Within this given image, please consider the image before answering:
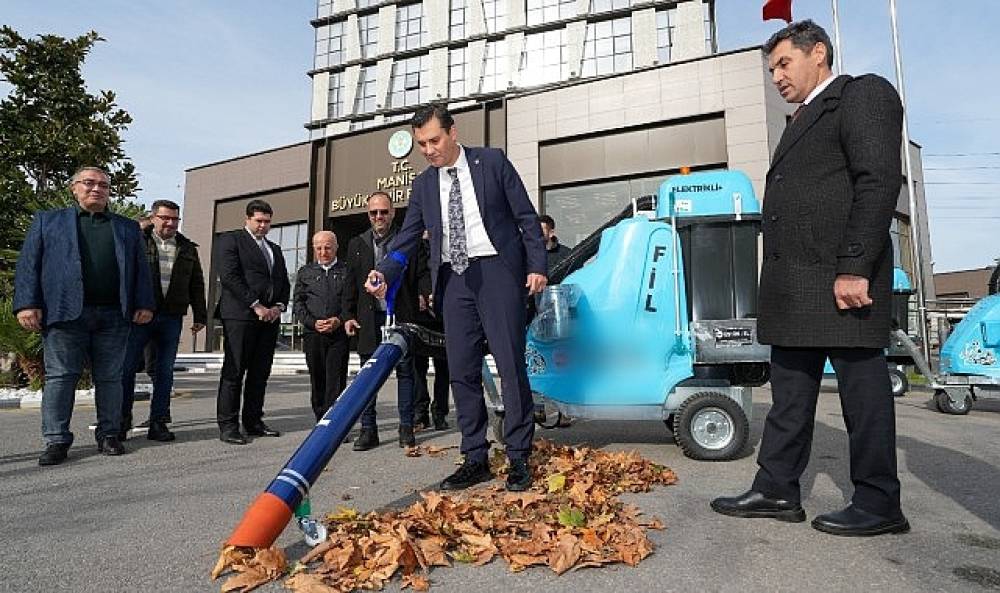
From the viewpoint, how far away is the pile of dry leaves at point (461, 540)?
1.91 m

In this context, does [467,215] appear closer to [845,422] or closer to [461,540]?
[461,540]

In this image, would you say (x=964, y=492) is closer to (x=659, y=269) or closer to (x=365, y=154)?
(x=659, y=269)

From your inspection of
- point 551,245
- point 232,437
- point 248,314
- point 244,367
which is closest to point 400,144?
point 551,245

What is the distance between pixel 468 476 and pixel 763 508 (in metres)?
1.43

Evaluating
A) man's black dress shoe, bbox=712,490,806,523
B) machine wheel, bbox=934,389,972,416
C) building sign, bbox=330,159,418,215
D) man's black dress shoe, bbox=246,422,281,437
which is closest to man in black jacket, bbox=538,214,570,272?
man's black dress shoe, bbox=246,422,281,437

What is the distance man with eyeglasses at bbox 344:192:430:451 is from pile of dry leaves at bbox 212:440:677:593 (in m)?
1.76

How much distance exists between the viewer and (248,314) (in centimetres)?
491

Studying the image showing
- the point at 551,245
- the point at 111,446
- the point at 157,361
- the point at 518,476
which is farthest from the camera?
the point at 551,245

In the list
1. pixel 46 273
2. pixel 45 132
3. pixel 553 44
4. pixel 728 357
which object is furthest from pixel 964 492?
pixel 553 44

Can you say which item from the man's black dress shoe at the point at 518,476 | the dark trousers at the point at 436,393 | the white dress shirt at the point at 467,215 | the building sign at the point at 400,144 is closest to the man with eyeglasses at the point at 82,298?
the dark trousers at the point at 436,393

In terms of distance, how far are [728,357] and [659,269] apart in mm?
749

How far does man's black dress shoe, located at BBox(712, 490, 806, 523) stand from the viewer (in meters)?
2.55

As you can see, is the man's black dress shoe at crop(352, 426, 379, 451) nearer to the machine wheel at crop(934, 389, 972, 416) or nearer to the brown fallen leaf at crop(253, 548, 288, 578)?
the brown fallen leaf at crop(253, 548, 288, 578)

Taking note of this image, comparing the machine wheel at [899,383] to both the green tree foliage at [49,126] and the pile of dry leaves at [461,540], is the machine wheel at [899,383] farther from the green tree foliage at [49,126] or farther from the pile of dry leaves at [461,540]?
the green tree foliage at [49,126]
